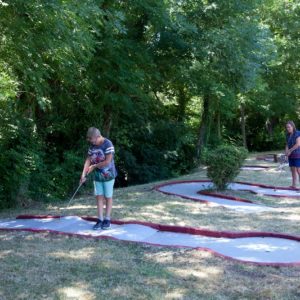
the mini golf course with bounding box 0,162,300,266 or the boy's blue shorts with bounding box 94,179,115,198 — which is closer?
the mini golf course with bounding box 0,162,300,266

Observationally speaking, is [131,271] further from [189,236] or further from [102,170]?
[102,170]

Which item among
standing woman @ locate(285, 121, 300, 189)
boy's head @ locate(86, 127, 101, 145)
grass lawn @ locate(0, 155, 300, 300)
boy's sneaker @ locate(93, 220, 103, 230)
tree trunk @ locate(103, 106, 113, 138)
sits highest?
tree trunk @ locate(103, 106, 113, 138)

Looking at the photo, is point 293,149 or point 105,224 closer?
point 105,224

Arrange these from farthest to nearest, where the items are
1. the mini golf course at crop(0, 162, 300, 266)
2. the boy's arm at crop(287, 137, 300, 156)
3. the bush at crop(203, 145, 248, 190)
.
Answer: the boy's arm at crop(287, 137, 300, 156), the bush at crop(203, 145, 248, 190), the mini golf course at crop(0, 162, 300, 266)

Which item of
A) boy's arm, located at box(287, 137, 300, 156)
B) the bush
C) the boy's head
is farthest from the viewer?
boy's arm, located at box(287, 137, 300, 156)

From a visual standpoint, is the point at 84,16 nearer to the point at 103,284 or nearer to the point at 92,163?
the point at 92,163

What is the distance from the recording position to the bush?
10.2 meters

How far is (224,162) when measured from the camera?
33.5 ft

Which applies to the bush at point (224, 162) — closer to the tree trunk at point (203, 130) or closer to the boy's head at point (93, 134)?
the boy's head at point (93, 134)

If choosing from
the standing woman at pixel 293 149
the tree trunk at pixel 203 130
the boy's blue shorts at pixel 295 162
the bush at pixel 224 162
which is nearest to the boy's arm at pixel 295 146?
the standing woman at pixel 293 149

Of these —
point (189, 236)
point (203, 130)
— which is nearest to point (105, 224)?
point (189, 236)

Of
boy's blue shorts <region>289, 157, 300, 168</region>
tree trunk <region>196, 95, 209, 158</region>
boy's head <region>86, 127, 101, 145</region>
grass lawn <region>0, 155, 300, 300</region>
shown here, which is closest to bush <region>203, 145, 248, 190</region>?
boy's blue shorts <region>289, 157, 300, 168</region>

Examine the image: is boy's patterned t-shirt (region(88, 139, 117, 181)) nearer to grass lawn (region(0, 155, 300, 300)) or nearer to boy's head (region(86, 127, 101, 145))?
boy's head (region(86, 127, 101, 145))

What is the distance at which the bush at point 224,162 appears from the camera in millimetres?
10242
